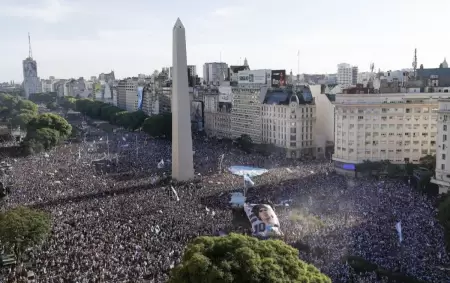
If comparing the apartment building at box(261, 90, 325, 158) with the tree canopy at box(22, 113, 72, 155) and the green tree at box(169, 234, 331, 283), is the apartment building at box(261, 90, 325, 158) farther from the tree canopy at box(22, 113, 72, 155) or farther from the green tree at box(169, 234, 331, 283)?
the green tree at box(169, 234, 331, 283)

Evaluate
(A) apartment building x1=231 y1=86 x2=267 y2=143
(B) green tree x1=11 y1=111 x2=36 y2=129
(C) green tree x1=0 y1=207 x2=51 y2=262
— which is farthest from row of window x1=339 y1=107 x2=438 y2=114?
(B) green tree x1=11 y1=111 x2=36 y2=129

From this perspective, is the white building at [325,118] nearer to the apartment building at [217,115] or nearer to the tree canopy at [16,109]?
the apartment building at [217,115]

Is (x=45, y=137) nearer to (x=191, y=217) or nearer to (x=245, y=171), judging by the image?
(x=245, y=171)

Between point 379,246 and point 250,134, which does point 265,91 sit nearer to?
point 250,134

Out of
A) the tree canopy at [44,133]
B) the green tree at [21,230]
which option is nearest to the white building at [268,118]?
the tree canopy at [44,133]

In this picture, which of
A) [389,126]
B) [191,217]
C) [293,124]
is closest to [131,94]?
[293,124]

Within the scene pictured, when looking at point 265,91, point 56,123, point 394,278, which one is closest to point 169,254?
point 394,278
